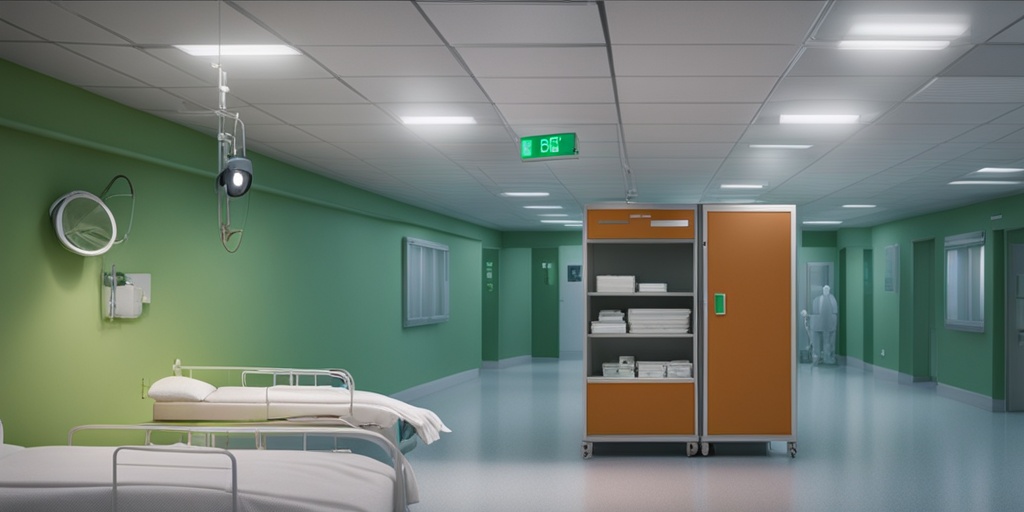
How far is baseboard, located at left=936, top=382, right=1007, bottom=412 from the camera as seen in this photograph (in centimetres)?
1238

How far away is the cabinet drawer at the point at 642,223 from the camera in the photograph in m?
8.64

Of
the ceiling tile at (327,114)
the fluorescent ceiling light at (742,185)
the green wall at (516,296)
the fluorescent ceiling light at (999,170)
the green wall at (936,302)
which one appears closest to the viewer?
the ceiling tile at (327,114)

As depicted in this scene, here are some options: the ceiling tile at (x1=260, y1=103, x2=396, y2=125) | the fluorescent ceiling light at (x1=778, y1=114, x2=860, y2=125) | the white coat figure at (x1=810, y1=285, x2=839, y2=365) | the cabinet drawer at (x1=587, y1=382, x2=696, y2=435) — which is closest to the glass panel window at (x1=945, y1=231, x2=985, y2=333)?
A: the white coat figure at (x1=810, y1=285, x2=839, y2=365)

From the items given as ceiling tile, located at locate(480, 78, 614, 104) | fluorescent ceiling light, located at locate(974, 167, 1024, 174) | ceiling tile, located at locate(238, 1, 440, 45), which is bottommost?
fluorescent ceiling light, located at locate(974, 167, 1024, 174)

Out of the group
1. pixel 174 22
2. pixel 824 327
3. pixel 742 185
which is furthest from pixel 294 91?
pixel 824 327

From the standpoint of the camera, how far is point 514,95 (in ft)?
20.3

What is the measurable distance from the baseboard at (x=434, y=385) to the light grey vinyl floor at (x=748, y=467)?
0.70 meters

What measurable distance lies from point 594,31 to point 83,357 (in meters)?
3.97

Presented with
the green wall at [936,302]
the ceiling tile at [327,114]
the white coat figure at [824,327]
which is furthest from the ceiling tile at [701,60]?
the white coat figure at [824,327]

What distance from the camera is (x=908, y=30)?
15.1 ft

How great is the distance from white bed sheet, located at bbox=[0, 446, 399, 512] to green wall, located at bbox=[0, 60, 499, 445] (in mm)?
1125

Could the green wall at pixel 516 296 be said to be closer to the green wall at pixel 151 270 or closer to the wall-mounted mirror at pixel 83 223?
the green wall at pixel 151 270

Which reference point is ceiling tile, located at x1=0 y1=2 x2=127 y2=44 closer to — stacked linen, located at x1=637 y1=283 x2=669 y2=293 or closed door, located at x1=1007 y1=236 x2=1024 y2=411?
stacked linen, located at x1=637 y1=283 x2=669 y2=293

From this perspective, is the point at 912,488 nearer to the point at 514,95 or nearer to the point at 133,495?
the point at 514,95
